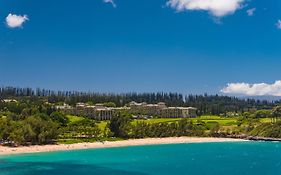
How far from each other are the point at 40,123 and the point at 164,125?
53.0m

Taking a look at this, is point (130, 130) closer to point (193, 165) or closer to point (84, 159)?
point (84, 159)

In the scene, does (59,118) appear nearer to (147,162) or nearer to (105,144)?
(105,144)

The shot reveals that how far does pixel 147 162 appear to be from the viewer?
101m

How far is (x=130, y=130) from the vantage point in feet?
531

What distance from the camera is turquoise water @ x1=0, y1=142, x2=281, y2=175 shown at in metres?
85.4

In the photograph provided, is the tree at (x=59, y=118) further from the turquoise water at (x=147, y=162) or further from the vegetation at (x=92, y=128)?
the turquoise water at (x=147, y=162)

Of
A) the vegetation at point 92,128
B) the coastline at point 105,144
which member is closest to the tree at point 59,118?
the vegetation at point 92,128

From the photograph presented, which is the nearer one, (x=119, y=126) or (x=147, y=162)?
(x=147, y=162)

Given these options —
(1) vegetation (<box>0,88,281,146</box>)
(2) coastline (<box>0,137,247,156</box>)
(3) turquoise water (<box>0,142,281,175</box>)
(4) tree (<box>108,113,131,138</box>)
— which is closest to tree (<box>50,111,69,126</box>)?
(1) vegetation (<box>0,88,281,146</box>)

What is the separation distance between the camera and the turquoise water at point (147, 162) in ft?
280

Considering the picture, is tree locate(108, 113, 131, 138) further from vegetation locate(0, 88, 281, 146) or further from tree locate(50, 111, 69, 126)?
tree locate(50, 111, 69, 126)

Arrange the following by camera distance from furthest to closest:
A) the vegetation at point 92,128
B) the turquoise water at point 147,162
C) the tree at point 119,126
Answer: the tree at point 119,126
the vegetation at point 92,128
the turquoise water at point 147,162

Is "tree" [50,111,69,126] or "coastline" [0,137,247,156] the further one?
"tree" [50,111,69,126]

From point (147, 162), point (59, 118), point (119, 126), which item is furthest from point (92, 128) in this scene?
point (147, 162)
